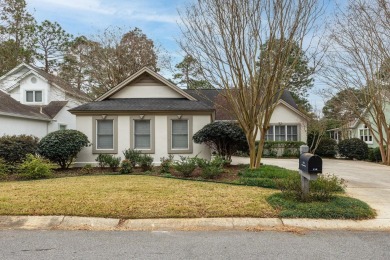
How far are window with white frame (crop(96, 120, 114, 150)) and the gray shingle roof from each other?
72 cm

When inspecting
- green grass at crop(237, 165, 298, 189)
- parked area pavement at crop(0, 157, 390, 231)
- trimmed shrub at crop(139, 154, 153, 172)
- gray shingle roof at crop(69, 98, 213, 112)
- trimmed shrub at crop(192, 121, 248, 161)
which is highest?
gray shingle roof at crop(69, 98, 213, 112)

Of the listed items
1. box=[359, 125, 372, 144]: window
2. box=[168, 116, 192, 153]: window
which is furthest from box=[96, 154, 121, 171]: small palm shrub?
box=[359, 125, 372, 144]: window

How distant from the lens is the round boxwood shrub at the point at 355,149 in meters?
22.4

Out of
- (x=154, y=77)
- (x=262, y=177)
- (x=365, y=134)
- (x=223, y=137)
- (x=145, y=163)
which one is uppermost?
(x=154, y=77)

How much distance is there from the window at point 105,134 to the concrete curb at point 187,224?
26.6ft

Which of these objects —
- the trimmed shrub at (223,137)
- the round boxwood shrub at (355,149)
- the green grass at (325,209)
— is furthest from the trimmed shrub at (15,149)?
the round boxwood shrub at (355,149)

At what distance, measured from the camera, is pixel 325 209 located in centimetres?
590

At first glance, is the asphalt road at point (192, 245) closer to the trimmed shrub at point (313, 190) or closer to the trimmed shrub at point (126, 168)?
the trimmed shrub at point (313, 190)

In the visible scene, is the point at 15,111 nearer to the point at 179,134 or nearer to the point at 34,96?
the point at 34,96

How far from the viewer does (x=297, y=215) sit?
19.0 feet

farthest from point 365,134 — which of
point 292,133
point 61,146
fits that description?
point 61,146

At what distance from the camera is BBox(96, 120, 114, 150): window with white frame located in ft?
45.6

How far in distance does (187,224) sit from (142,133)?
8880mm

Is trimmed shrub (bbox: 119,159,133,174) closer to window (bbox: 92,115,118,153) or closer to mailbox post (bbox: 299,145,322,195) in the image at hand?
window (bbox: 92,115,118,153)
